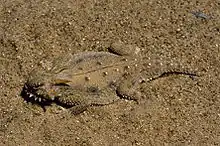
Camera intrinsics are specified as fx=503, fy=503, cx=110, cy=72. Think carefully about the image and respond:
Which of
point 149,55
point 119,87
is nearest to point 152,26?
point 149,55

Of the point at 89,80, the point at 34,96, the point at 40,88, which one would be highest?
the point at 89,80

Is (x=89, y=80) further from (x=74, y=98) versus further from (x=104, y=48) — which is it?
(x=104, y=48)

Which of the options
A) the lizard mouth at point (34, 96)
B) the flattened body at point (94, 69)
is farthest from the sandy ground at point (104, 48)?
the flattened body at point (94, 69)

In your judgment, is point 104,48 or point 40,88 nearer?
point 40,88

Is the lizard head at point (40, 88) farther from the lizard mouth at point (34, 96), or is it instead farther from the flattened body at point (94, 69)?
the flattened body at point (94, 69)

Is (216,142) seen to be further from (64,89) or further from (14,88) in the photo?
(14,88)

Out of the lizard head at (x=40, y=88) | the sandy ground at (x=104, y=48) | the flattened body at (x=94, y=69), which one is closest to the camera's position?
the sandy ground at (x=104, y=48)

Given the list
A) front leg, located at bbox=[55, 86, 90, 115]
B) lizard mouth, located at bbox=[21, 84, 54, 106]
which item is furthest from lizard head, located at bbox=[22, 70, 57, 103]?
front leg, located at bbox=[55, 86, 90, 115]

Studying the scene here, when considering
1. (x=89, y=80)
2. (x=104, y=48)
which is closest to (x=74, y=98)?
(x=89, y=80)
